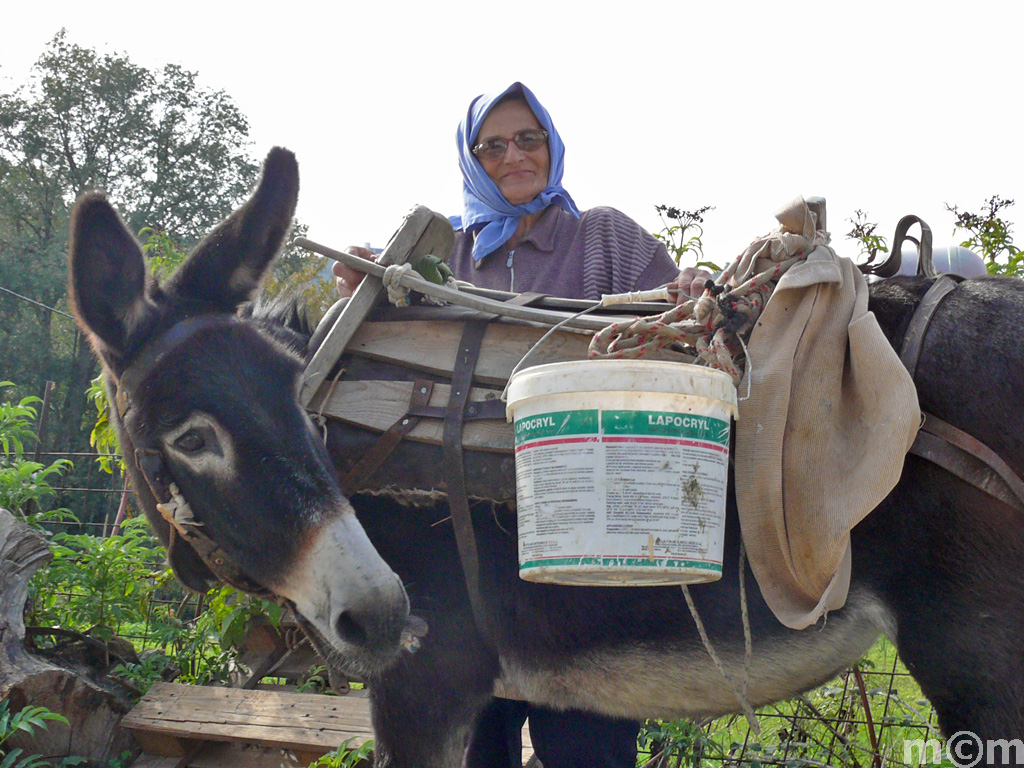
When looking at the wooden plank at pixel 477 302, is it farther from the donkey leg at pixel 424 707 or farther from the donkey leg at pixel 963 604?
the donkey leg at pixel 424 707

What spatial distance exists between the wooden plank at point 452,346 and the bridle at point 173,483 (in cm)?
34

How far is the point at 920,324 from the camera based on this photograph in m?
1.40

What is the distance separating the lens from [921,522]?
136cm

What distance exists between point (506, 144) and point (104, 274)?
139 centimetres

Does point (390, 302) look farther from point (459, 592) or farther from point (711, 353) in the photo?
point (711, 353)

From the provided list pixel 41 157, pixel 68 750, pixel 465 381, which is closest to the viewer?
pixel 465 381

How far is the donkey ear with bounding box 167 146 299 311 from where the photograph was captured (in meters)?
1.68

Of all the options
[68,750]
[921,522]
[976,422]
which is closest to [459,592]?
[921,522]

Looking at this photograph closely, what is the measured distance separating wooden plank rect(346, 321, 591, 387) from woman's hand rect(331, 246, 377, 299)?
0.74 ft

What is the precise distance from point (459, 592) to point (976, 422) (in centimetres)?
113

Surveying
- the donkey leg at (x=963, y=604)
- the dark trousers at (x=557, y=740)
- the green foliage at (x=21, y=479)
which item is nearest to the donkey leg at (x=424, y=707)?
the dark trousers at (x=557, y=740)

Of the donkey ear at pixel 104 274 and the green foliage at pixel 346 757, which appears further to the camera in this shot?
the green foliage at pixel 346 757

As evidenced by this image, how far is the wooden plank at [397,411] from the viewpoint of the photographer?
5.04 feet

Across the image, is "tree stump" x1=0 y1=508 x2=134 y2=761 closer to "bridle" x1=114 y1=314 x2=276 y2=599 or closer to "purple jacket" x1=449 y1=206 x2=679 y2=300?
"bridle" x1=114 y1=314 x2=276 y2=599
